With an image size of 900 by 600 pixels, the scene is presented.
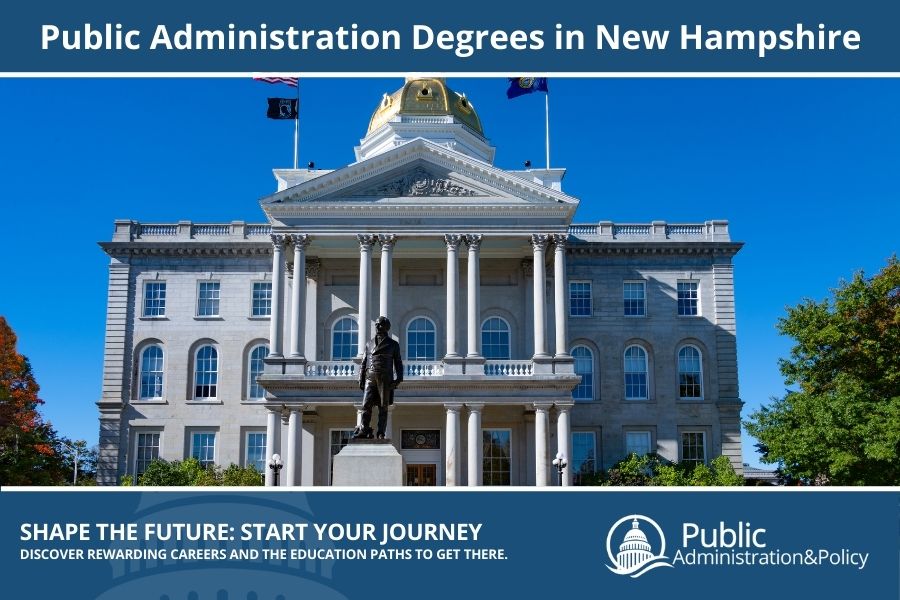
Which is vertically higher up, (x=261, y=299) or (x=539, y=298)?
(x=261, y=299)

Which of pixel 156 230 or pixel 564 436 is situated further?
pixel 156 230

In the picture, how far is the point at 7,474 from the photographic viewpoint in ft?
144

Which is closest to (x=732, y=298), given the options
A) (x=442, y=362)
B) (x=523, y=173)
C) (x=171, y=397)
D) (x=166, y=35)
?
(x=523, y=173)

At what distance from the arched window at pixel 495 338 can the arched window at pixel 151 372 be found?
623 inches

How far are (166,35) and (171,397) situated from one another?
34064 mm

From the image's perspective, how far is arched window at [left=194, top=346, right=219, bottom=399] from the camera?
1919 inches

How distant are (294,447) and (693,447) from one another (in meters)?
19.5

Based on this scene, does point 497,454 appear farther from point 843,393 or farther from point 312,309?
point 843,393

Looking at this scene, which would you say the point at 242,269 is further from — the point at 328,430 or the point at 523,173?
the point at 523,173

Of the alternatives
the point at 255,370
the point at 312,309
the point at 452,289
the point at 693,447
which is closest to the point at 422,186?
the point at 452,289

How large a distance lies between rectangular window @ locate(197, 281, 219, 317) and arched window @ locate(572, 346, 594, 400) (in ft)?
57.9

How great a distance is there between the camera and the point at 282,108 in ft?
154

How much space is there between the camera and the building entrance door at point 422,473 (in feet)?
148

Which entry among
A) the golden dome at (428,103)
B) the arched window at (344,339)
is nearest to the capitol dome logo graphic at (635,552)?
the arched window at (344,339)
